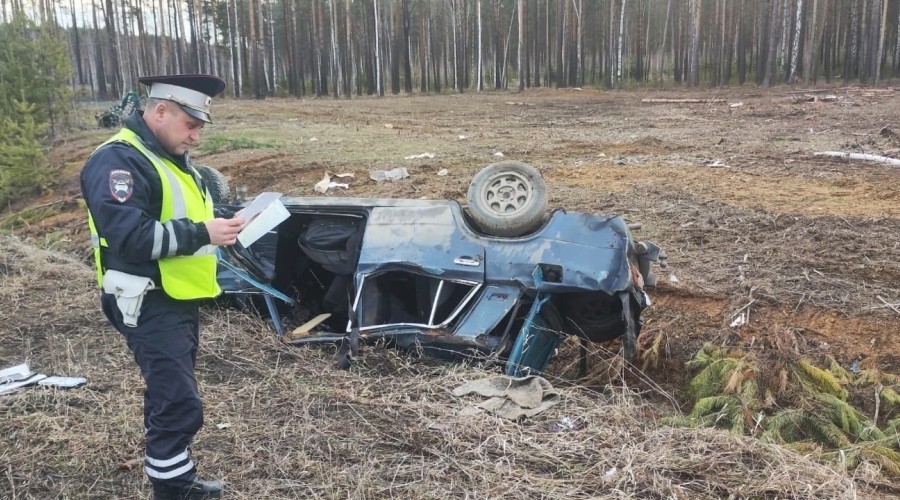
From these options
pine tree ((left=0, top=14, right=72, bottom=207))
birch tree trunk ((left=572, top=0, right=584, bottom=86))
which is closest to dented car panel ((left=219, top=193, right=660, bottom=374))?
pine tree ((left=0, top=14, right=72, bottom=207))

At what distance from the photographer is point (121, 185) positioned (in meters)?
2.44

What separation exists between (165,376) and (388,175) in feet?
27.6

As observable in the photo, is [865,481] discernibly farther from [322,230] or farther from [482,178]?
[322,230]

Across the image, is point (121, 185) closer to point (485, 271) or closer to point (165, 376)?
point (165, 376)

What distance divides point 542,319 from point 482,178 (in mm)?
939

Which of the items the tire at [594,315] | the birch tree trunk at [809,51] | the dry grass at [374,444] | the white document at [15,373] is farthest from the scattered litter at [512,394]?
the birch tree trunk at [809,51]

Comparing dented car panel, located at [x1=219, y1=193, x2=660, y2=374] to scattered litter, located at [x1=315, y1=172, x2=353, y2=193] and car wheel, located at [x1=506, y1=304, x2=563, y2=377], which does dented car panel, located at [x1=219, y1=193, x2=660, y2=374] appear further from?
scattered litter, located at [x1=315, y1=172, x2=353, y2=193]

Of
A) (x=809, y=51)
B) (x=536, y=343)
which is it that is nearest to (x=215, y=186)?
(x=536, y=343)

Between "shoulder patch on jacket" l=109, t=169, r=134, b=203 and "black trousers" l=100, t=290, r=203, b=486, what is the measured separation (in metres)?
0.39

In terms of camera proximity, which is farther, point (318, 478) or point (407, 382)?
point (407, 382)

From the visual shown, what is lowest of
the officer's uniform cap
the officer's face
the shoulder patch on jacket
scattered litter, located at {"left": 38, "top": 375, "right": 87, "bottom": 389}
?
scattered litter, located at {"left": 38, "top": 375, "right": 87, "bottom": 389}

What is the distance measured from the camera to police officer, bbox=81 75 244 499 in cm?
246

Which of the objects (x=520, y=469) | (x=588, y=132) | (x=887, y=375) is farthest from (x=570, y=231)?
(x=588, y=132)

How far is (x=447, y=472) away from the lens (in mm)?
3078
